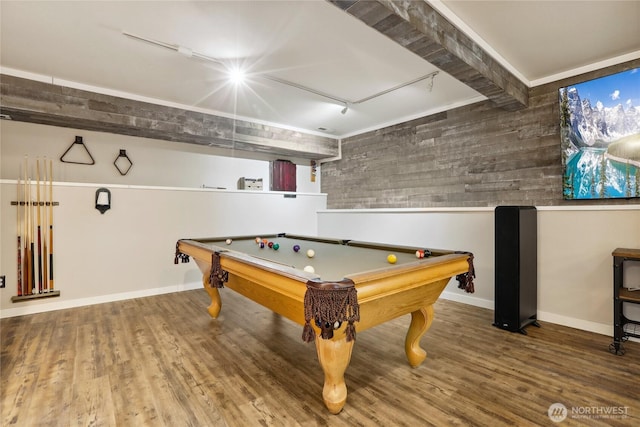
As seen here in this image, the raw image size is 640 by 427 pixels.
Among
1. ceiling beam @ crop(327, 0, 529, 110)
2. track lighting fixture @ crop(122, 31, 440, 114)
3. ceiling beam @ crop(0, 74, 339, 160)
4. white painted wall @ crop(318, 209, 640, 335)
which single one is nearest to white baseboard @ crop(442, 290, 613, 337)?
white painted wall @ crop(318, 209, 640, 335)

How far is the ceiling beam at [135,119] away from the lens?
3098mm

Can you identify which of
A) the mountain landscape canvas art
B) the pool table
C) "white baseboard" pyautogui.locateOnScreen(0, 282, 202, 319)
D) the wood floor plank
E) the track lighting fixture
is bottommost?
the wood floor plank

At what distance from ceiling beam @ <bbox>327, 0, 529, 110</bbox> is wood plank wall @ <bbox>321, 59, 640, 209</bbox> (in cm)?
51

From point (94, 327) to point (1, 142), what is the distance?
237 centimetres

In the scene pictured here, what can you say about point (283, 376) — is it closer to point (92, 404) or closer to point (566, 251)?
point (92, 404)

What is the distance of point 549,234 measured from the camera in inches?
122

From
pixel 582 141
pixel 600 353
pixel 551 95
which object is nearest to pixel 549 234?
pixel 582 141

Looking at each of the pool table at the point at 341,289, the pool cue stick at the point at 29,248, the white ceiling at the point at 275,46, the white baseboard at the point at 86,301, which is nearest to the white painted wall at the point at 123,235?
the white baseboard at the point at 86,301

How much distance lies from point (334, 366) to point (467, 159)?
3163 mm

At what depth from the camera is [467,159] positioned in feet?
12.6

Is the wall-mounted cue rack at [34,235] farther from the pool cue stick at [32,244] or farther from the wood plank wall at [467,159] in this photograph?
the wood plank wall at [467,159]

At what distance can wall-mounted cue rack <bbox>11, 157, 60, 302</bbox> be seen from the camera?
339cm

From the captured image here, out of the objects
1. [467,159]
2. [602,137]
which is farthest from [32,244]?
[602,137]

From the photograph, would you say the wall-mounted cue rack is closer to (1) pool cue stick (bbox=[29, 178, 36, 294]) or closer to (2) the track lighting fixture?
(1) pool cue stick (bbox=[29, 178, 36, 294])
